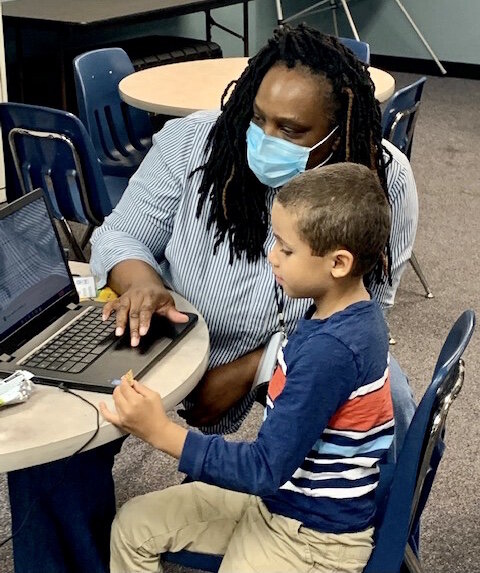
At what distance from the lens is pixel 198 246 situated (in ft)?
5.65

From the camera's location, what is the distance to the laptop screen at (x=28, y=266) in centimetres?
143

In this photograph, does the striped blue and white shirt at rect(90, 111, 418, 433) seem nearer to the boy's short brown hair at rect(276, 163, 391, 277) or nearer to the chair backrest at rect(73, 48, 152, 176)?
the boy's short brown hair at rect(276, 163, 391, 277)

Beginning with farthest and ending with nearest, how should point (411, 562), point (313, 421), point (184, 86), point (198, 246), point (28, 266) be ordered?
1. point (184, 86)
2. point (198, 246)
3. point (411, 562)
4. point (28, 266)
5. point (313, 421)

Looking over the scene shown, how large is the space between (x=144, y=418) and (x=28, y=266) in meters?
0.38

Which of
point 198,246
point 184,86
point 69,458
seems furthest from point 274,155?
point 184,86

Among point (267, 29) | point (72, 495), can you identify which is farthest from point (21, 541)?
point (267, 29)

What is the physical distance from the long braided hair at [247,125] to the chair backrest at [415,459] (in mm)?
372

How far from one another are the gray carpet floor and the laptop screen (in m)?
0.75

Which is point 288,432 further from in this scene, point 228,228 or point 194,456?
point 228,228

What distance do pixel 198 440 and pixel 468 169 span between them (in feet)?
12.9

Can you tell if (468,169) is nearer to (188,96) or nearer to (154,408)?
(188,96)

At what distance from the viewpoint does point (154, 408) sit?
1.27 meters

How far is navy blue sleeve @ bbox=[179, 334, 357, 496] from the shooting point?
125 centimetres

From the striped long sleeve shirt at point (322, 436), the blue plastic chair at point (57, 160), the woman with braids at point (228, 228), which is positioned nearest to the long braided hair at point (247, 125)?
the woman with braids at point (228, 228)
